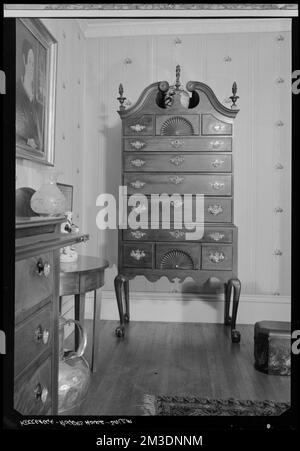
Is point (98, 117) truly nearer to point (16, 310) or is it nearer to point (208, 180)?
point (208, 180)

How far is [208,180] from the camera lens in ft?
9.05

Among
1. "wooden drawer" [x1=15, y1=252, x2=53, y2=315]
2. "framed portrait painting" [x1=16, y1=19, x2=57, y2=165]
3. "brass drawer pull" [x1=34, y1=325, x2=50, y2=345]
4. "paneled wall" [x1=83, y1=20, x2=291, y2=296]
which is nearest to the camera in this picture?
"wooden drawer" [x1=15, y1=252, x2=53, y2=315]

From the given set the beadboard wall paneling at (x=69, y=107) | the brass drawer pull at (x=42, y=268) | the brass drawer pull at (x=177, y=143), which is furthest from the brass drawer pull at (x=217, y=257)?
the brass drawer pull at (x=42, y=268)

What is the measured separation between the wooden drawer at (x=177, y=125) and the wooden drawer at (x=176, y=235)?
0.73 metres

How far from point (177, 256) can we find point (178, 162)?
0.69 meters

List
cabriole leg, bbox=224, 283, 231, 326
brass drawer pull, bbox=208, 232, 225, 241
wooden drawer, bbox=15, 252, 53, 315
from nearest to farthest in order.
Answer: wooden drawer, bbox=15, 252, 53, 315 → brass drawer pull, bbox=208, 232, 225, 241 → cabriole leg, bbox=224, 283, 231, 326

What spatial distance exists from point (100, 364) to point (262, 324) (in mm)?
1035

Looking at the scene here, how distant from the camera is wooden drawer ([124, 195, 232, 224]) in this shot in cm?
276

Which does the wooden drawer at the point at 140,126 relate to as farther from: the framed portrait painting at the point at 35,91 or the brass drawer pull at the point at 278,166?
the brass drawer pull at the point at 278,166

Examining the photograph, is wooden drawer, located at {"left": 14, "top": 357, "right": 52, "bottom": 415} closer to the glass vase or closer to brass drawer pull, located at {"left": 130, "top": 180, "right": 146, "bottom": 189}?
the glass vase

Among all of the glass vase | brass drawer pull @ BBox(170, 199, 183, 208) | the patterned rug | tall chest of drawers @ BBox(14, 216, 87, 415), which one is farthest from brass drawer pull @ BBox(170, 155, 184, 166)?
tall chest of drawers @ BBox(14, 216, 87, 415)

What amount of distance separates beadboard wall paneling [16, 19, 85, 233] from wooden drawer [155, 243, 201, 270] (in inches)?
33.5

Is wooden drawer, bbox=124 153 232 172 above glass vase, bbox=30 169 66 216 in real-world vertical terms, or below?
above

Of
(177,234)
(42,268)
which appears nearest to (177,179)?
(177,234)
